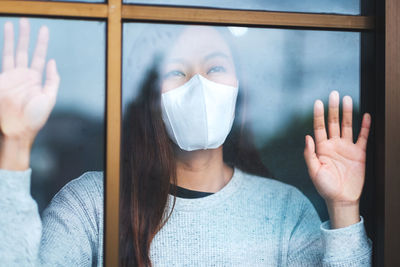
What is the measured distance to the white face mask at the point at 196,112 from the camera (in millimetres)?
2617

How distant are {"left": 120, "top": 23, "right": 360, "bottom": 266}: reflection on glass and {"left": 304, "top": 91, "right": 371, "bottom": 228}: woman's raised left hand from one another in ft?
0.14

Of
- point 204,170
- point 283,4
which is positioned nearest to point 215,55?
point 283,4

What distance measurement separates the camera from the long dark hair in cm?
257

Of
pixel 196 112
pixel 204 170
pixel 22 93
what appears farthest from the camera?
pixel 204 170

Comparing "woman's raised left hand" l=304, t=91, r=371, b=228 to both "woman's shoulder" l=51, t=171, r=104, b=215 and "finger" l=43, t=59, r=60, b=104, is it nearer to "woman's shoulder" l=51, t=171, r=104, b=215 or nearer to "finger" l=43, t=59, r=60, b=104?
"woman's shoulder" l=51, t=171, r=104, b=215

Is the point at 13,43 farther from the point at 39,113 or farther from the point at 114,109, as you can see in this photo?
the point at 114,109

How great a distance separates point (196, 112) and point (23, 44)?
94 centimetres

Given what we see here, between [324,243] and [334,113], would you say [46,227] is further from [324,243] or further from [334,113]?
[334,113]

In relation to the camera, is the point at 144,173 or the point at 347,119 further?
the point at 347,119

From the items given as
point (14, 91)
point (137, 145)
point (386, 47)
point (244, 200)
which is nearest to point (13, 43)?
point (14, 91)

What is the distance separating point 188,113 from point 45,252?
1.01 m

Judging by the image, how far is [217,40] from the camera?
2.69 meters

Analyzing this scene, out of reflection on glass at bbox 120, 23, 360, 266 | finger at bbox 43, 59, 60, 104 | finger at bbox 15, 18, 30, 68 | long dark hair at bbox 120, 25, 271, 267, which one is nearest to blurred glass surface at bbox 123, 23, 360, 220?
reflection on glass at bbox 120, 23, 360, 266

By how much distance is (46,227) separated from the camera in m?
2.52
